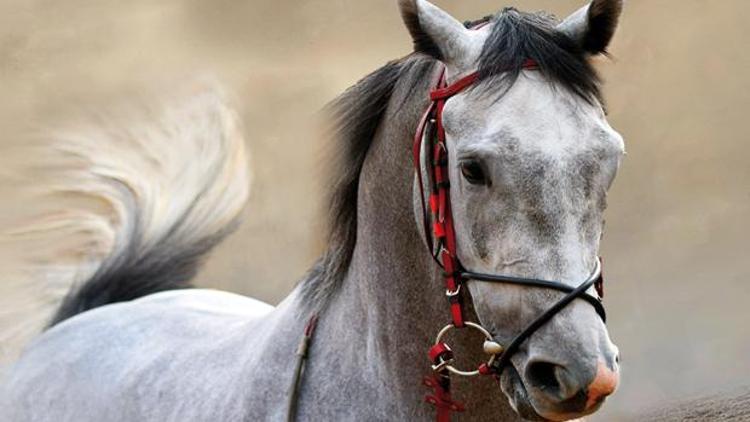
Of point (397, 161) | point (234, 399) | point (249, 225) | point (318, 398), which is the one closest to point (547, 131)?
point (397, 161)

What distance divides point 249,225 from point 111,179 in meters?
3.13

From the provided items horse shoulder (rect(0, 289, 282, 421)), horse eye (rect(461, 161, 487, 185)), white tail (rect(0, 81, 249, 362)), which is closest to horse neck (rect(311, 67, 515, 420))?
horse eye (rect(461, 161, 487, 185))

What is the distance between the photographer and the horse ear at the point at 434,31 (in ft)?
7.55

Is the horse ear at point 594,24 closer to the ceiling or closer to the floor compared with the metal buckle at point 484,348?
closer to the ceiling

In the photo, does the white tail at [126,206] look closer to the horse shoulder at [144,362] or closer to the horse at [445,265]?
the horse shoulder at [144,362]

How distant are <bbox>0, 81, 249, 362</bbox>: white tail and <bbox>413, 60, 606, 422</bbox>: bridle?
2.19 m

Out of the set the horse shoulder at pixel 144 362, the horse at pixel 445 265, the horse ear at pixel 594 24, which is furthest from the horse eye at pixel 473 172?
the horse shoulder at pixel 144 362

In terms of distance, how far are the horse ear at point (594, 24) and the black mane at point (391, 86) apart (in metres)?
0.02

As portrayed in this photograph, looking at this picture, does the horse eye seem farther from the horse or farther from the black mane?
the black mane

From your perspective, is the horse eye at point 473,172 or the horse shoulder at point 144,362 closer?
the horse eye at point 473,172

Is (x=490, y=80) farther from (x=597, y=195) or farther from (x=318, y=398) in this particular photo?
(x=318, y=398)

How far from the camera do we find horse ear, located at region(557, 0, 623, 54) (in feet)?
7.59

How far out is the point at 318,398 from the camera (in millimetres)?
2543

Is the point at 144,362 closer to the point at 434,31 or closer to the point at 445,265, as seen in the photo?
the point at 445,265
